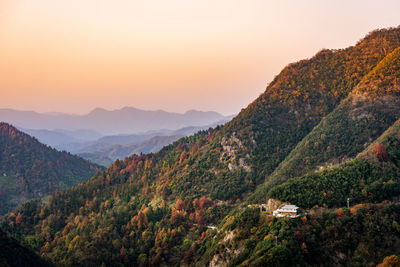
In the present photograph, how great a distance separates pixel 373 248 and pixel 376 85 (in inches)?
3073

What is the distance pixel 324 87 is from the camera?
498ft

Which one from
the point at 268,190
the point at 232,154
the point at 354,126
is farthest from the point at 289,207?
the point at 232,154

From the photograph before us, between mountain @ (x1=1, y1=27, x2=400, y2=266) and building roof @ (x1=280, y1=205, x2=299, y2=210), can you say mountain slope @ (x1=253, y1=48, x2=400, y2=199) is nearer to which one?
mountain @ (x1=1, y1=27, x2=400, y2=266)

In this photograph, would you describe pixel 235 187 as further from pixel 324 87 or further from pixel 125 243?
pixel 324 87

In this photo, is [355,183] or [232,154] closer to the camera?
[355,183]

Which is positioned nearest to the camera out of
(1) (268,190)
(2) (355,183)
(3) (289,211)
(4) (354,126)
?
(3) (289,211)

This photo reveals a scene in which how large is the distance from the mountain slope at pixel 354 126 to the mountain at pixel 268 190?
445 millimetres

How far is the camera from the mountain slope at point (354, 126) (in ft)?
360

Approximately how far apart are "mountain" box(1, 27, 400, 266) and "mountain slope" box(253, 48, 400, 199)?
45cm

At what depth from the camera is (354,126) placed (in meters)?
115

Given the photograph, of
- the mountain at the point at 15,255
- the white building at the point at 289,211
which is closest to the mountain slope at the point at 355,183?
the white building at the point at 289,211

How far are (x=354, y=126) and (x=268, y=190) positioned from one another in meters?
38.2

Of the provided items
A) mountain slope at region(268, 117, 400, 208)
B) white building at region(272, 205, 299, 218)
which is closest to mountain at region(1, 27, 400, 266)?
mountain slope at region(268, 117, 400, 208)

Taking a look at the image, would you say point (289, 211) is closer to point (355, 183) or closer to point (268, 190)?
point (355, 183)
